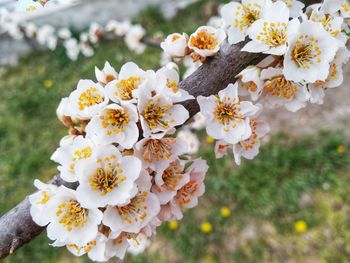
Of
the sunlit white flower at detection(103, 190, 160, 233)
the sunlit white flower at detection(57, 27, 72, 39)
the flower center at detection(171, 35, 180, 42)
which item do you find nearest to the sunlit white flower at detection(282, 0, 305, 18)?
the flower center at detection(171, 35, 180, 42)

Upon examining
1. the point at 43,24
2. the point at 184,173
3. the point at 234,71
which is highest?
the point at 234,71

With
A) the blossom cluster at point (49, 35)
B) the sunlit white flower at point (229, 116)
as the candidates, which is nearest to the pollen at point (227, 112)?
the sunlit white flower at point (229, 116)

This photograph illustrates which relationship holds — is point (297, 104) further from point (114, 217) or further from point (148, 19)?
point (148, 19)

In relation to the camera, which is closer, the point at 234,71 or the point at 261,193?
the point at 234,71

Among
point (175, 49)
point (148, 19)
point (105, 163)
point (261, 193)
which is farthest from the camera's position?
point (148, 19)

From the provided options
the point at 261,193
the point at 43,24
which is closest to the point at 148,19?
the point at 43,24

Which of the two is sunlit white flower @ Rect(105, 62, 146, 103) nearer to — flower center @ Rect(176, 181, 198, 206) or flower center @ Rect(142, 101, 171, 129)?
flower center @ Rect(142, 101, 171, 129)
